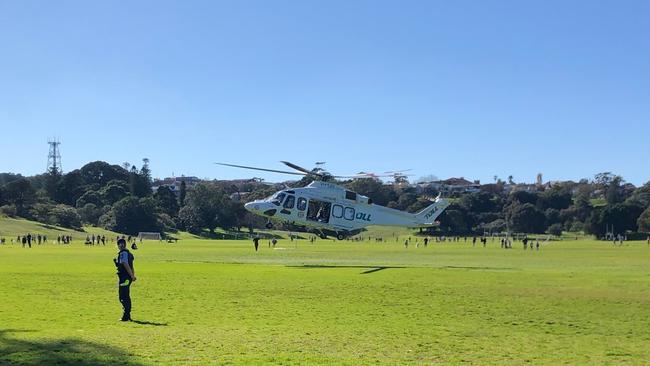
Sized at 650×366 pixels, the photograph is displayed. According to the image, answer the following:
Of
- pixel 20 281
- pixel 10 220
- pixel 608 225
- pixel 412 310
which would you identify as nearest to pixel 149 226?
pixel 10 220

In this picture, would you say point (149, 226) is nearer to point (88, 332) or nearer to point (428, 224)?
point (428, 224)

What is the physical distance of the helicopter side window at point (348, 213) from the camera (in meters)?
40.0

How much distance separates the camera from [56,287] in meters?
21.5

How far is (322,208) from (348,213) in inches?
61.8

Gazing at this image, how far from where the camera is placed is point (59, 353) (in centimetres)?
1005

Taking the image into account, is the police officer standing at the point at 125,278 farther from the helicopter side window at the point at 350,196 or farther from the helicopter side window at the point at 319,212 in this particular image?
the helicopter side window at the point at 350,196

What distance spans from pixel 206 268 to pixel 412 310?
59.4ft

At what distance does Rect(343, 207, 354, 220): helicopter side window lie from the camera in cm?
4000

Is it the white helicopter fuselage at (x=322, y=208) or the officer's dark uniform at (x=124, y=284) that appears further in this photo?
the white helicopter fuselage at (x=322, y=208)

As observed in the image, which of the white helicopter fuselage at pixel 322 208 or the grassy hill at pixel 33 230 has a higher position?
the white helicopter fuselage at pixel 322 208

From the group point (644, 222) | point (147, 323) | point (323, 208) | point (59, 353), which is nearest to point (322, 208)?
point (323, 208)

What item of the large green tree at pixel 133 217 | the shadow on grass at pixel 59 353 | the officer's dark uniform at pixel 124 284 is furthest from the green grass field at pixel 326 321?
the large green tree at pixel 133 217

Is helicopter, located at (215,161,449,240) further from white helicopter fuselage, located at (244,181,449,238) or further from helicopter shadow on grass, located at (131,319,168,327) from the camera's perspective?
helicopter shadow on grass, located at (131,319,168,327)

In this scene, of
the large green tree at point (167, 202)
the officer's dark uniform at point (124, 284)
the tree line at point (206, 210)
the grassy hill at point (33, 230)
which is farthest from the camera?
the large green tree at point (167, 202)
